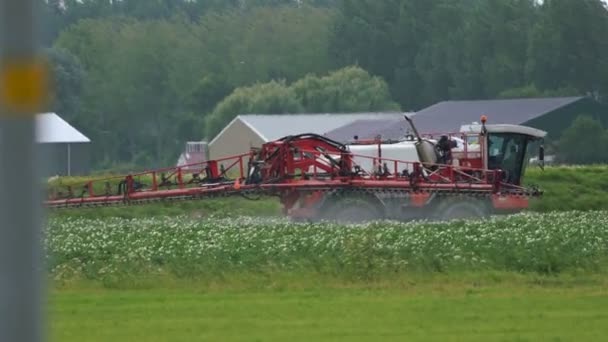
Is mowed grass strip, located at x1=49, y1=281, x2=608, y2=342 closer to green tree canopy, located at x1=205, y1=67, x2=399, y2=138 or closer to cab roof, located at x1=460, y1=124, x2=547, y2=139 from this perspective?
cab roof, located at x1=460, y1=124, x2=547, y2=139

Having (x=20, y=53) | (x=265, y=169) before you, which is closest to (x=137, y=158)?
(x=265, y=169)

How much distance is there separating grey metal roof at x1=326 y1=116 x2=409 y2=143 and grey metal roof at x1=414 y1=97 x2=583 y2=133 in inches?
61.6

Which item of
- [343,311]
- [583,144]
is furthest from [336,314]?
[583,144]

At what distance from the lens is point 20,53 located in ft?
9.32

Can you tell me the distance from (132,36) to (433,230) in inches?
3066

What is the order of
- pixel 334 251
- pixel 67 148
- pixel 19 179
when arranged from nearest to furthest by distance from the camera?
pixel 19 179, pixel 334 251, pixel 67 148

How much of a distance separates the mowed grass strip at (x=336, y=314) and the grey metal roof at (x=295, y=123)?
2210 inches

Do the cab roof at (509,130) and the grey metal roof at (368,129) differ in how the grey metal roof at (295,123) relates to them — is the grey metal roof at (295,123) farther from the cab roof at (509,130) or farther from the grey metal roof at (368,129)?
the cab roof at (509,130)

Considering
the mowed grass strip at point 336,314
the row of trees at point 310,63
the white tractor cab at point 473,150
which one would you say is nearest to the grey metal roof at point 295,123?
the row of trees at point 310,63

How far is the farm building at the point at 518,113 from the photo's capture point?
71.1 meters

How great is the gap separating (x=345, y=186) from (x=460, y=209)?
273 centimetres

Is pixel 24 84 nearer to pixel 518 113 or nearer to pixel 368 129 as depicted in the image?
pixel 368 129

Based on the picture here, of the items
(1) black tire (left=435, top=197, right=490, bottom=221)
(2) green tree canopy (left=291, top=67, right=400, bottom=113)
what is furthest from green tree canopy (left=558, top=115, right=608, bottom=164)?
(1) black tire (left=435, top=197, right=490, bottom=221)

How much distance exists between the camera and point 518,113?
72.7m
